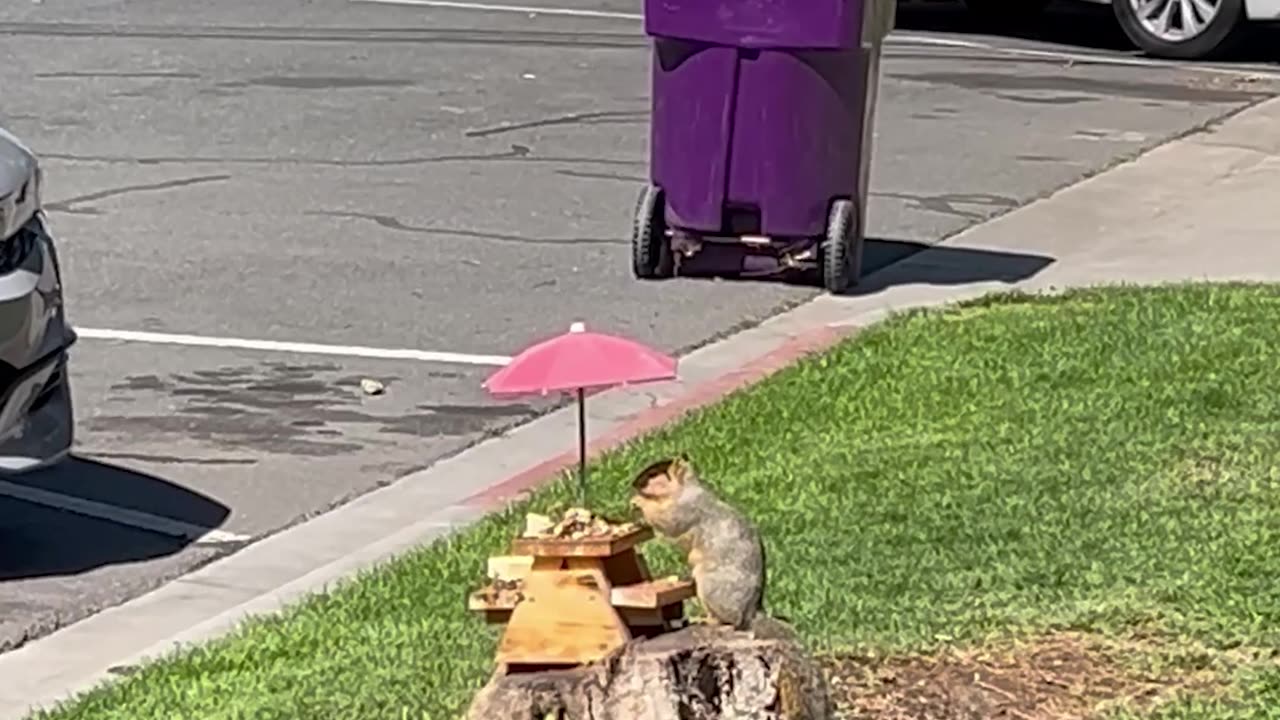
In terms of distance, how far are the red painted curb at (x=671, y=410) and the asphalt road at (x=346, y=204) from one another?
0.34 meters

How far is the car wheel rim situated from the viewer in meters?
16.5

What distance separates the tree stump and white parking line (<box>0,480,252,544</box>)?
9.87ft

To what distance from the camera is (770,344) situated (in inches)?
352

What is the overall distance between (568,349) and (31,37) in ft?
45.3

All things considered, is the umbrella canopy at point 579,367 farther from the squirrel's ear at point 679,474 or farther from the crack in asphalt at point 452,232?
the crack in asphalt at point 452,232

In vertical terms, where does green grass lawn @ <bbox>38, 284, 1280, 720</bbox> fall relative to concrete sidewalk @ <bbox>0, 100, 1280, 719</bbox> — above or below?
above

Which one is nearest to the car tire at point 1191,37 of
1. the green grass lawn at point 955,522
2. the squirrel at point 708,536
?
the green grass lawn at point 955,522

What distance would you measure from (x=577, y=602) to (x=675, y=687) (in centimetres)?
19

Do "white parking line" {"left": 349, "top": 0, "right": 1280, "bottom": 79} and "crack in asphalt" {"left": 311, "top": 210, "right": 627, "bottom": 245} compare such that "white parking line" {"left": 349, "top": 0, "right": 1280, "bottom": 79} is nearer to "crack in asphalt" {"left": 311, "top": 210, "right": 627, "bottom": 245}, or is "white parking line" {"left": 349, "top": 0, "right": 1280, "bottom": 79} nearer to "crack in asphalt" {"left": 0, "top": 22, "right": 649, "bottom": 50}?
"crack in asphalt" {"left": 0, "top": 22, "right": 649, "bottom": 50}

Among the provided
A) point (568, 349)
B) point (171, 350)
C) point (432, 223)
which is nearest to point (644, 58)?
point (432, 223)

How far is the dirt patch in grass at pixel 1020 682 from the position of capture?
15.5 ft

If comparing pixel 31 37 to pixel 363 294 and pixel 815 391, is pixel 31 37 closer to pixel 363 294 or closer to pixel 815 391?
pixel 363 294

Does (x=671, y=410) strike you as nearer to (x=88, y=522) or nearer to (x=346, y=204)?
(x=88, y=522)

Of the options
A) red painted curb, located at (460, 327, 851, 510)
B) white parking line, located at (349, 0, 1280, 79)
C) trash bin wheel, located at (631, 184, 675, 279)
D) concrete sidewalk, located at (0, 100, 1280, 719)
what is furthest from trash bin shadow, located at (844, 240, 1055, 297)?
white parking line, located at (349, 0, 1280, 79)
